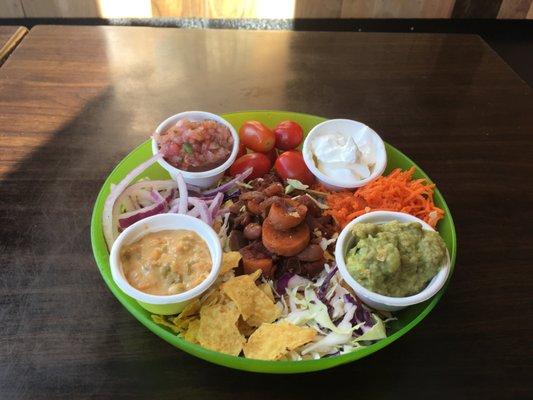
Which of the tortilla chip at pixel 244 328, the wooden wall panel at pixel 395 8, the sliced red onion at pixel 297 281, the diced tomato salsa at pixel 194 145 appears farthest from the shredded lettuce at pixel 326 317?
the wooden wall panel at pixel 395 8

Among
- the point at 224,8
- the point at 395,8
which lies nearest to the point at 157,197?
the point at 224,8

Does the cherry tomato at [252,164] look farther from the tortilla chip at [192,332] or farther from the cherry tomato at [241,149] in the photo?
the tortilla chip at [192,332]

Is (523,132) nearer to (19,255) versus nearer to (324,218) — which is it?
(324,218)

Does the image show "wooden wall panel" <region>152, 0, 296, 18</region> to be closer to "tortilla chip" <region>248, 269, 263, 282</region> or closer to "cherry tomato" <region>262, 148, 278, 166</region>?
"cherry tomato" <region>262, 148, 278, 166</region>

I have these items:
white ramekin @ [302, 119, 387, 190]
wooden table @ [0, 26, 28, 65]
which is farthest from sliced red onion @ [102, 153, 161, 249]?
wooden table @ [0, 26, 28, 65]

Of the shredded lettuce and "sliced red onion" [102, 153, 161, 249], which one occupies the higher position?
"sliced red onion" [102, 153, 161, 249]

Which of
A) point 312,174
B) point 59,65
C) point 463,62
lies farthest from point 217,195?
point 463,62
